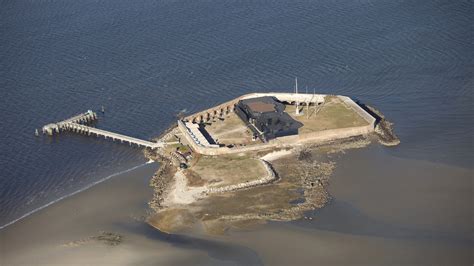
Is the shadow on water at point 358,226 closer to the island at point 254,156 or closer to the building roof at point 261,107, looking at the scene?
the island at point 254,156

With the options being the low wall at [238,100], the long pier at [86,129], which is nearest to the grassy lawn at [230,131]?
the low wall at [238,100]

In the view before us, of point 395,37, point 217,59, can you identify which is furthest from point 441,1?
point 217,59

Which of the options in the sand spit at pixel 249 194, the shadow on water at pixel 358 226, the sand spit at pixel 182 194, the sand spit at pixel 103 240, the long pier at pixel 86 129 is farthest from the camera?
the long pier at pixel 86 129

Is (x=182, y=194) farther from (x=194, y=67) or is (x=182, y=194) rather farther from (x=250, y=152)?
(x=194, y=67)

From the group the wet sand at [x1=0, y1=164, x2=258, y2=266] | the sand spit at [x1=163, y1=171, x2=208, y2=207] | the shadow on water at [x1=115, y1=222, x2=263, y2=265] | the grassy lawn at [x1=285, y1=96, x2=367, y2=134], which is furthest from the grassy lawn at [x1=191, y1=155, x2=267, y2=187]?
the shadow on water at [x1=115, y1=222, x2=263, y2=265]

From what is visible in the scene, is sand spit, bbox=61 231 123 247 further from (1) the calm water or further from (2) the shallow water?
(1) the calm water

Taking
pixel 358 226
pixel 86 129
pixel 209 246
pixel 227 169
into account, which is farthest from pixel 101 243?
pixel 86 129
